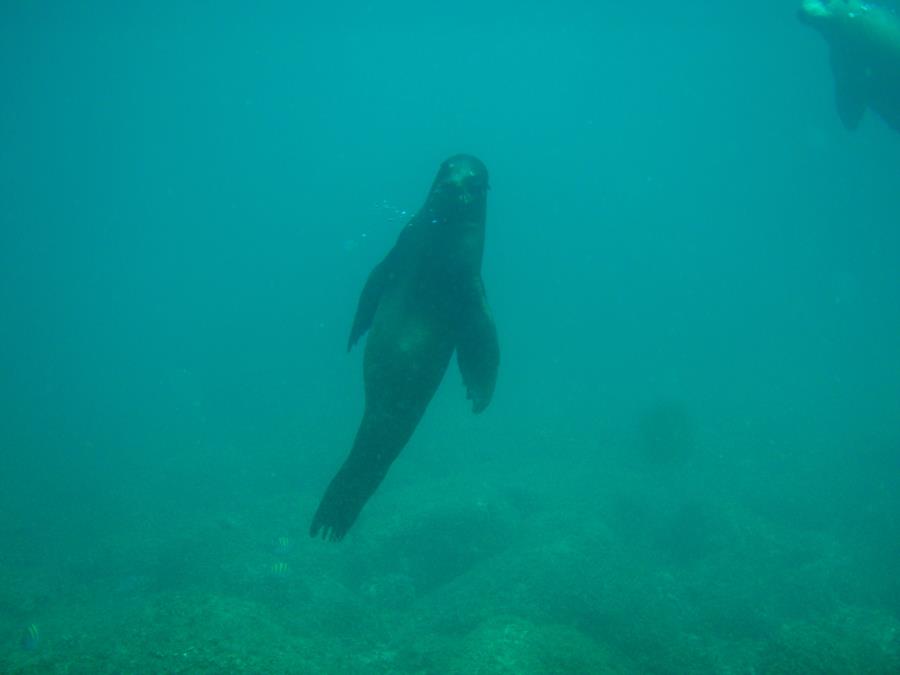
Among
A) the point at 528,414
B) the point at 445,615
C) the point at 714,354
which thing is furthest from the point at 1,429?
the point at 714,354

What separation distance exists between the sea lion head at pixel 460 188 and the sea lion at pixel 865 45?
12.2 metres

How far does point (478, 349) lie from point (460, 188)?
1.50 meters

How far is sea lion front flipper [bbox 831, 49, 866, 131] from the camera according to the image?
42.3ft

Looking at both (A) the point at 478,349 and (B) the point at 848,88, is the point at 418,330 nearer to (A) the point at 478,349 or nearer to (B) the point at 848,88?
(A) the point at 478,349

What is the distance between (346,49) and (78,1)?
54305mm

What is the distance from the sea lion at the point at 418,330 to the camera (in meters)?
4.02

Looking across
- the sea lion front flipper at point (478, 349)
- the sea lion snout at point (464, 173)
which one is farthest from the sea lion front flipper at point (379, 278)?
the sea lion front flipper at point (478, 349)

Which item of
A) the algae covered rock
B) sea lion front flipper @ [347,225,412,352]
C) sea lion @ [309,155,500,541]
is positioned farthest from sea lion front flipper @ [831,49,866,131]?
sea lion front flipper @ [347,225,412,352]

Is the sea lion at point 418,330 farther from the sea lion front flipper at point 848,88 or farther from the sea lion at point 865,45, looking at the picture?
the sea lion front flipper at point 848,88

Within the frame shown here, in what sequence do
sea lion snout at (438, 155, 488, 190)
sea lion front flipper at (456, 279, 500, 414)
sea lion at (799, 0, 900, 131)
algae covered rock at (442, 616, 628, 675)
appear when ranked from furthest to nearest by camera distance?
sea lion at (799, 0, 900, 131)
algae covered rock at (442, 616, 628, 675)
sea lion snout at (438, 155, 488, 190)
sea lion front flipper at (456, 279, 500, 414)

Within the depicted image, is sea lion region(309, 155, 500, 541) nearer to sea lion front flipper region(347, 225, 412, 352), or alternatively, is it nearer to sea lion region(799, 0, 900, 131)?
sea lion front flipper region(347, 225, 412, 352)

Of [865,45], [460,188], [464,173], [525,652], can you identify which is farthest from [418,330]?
[865,45]

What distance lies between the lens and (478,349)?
14.2 feet

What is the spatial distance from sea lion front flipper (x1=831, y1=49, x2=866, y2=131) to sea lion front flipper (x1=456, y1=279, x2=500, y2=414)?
45.6 ft
